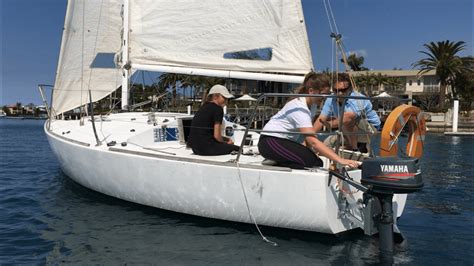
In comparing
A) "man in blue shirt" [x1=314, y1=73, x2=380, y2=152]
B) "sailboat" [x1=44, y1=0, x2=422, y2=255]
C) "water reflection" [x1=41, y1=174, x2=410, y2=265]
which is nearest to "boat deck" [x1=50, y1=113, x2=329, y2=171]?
"sailboat" [x1=44, y1=0, x2=422, y2=255]

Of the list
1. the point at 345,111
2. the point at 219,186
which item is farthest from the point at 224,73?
the point at 219,186

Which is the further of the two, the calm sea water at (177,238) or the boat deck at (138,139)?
A: the boat deck at (138,139)

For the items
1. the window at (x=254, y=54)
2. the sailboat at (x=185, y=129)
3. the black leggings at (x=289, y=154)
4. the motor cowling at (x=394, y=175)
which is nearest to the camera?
the motor cowling at (x=394, y=175)

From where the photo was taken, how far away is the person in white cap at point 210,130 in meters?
6.60

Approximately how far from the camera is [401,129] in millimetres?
5469

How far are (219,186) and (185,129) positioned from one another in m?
2.78

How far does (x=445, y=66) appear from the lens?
1969 inches

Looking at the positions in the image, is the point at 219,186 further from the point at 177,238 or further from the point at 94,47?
the point at 94,47

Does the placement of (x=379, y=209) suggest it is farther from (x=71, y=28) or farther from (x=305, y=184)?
(x=71, y=28)

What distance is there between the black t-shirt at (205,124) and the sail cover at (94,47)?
4335 mm

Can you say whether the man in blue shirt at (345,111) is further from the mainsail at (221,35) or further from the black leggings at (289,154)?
the mainsail at (221,35)

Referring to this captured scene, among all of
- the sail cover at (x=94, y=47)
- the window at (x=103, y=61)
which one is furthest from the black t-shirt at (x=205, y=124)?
the window at (x=103, y=61)

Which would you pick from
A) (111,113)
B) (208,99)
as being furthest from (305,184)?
(111,113)

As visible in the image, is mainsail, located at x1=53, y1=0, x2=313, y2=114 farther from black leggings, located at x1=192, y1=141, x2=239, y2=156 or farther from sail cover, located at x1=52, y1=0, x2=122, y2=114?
black leggings, located at x1=192, y1=141, x2=239, y2=156
